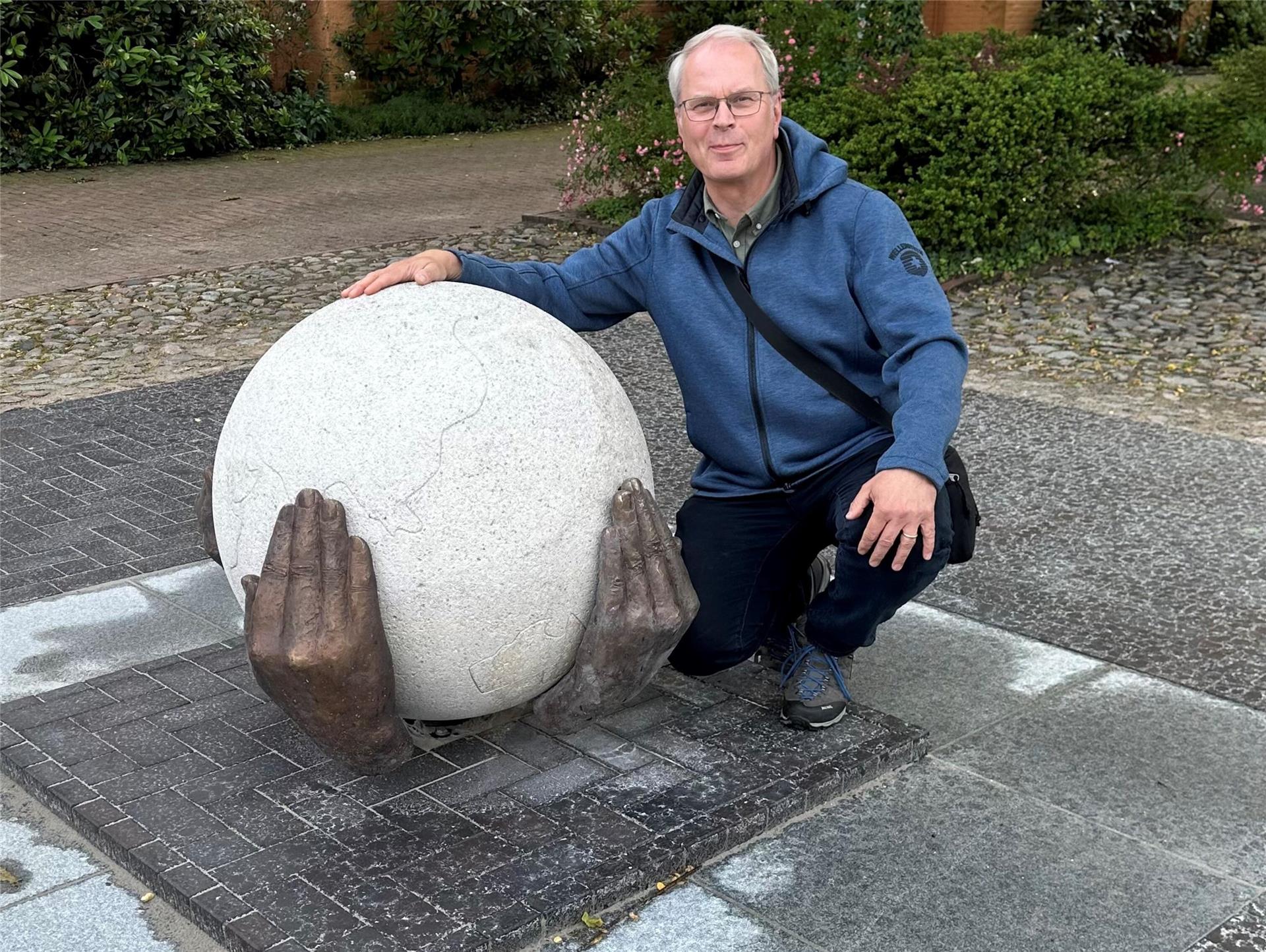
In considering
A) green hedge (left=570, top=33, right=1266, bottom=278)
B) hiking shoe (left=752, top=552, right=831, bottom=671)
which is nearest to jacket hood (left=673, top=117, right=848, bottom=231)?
hiking shoe (left=752, top=552, right=831, bottom=671)

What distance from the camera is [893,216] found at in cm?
361

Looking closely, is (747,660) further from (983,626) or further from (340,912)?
(340,912)

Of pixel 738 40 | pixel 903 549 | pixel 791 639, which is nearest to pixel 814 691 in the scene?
pixel 791 639

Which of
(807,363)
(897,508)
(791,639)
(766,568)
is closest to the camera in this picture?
(897,508)

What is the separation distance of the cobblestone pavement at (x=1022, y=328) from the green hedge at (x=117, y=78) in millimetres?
5734

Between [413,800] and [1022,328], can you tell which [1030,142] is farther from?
[413,800]

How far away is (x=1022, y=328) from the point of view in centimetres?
847

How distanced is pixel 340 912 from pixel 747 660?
154 cm

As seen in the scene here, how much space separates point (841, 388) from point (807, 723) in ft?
2.83

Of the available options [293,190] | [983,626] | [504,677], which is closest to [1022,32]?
[293,190]

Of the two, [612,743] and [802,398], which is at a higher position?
[802,398]

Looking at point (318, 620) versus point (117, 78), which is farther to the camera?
point (117, 78)

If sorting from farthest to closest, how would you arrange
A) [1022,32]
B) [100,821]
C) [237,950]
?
[1022,32] < [100,821] < [237,950]

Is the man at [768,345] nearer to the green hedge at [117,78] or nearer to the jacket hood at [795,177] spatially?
the jacket hood at [795,177]
